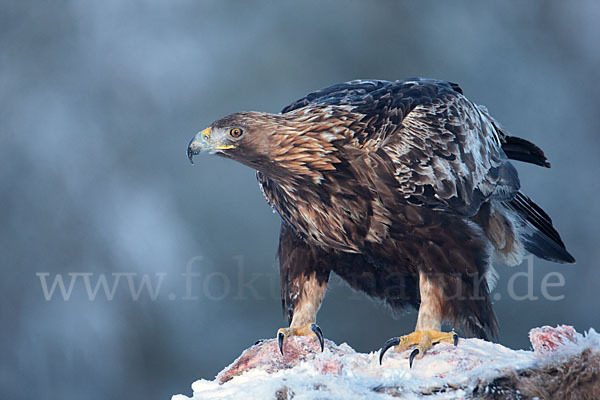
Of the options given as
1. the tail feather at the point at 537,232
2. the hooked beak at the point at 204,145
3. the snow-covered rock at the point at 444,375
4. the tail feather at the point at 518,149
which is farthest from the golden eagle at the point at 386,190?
the tail feather at the point at 518,149

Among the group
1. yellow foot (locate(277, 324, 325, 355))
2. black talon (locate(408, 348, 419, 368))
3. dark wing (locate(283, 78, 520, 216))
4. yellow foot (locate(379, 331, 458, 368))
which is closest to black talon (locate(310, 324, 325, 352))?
yellow foot (locate(277, 324, 325, 355))

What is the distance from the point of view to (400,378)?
213 centimetres

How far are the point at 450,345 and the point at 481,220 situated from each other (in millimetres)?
819

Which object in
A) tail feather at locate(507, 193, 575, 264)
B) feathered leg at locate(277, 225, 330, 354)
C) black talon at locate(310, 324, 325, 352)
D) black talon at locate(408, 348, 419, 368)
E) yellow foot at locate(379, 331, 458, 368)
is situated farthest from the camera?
tail feather at locate(507, 193, 575, 264)

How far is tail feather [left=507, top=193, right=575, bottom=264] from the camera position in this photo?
3174 mm

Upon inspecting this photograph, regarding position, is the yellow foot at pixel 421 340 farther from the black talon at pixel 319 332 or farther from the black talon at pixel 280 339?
the black talon at pixel 280 339

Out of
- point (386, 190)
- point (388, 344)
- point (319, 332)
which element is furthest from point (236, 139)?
point (388, 344)

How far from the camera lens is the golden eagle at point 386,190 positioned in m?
2.62

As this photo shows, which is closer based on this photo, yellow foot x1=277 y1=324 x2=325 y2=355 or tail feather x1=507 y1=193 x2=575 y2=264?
yellow foot x1=277 y1=324 x2=325 y2=355

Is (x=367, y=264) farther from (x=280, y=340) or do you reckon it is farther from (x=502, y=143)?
(x=502, y=143)

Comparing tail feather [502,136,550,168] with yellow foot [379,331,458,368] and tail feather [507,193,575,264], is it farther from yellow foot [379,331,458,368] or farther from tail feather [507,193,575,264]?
yellow foot [379,331,458,368]

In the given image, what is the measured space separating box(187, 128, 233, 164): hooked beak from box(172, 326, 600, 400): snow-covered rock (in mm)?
867

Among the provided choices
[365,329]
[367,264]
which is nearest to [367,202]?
[367,264]

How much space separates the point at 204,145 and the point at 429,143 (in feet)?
3.05
